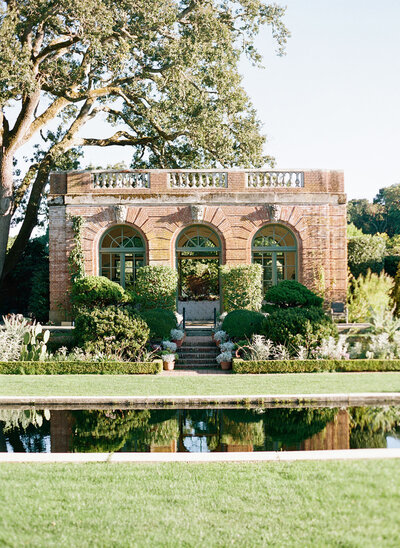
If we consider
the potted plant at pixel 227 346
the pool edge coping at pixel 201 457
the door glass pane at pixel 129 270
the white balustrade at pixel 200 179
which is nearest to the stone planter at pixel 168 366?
the potted plant at pixel 227 346

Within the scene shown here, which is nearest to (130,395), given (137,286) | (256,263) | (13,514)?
(13,514)

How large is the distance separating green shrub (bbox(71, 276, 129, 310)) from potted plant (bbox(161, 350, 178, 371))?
140 inches

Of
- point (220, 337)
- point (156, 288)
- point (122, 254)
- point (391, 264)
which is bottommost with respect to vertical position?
point (220, 337)

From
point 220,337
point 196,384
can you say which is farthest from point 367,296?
point 196,384

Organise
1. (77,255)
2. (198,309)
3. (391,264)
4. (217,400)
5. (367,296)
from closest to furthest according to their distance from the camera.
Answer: (217,400), (367,296), (77,255), (198,309), (391,264)

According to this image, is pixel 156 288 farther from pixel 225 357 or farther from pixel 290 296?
pixel 225 357

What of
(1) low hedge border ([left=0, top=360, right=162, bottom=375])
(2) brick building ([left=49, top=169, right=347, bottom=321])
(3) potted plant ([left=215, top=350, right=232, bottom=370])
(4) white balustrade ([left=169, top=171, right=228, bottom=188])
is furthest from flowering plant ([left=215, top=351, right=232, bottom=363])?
(4) white balustrade ([left=169, top=171, right=228, bottom=188])

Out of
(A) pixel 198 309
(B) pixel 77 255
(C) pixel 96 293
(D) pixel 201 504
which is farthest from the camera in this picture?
(A) pixel 198 309

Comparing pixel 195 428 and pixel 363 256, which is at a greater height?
pixel 363 256

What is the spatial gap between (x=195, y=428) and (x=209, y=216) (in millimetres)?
12922

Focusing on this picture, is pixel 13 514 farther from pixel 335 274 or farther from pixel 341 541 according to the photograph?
pixel 335 274

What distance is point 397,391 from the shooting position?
34.7 ft

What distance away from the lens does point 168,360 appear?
1546 centimetres

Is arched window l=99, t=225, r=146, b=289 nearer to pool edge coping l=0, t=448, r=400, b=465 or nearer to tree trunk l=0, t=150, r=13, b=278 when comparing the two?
tree trunk l=0, t=150, r=13, b=278
